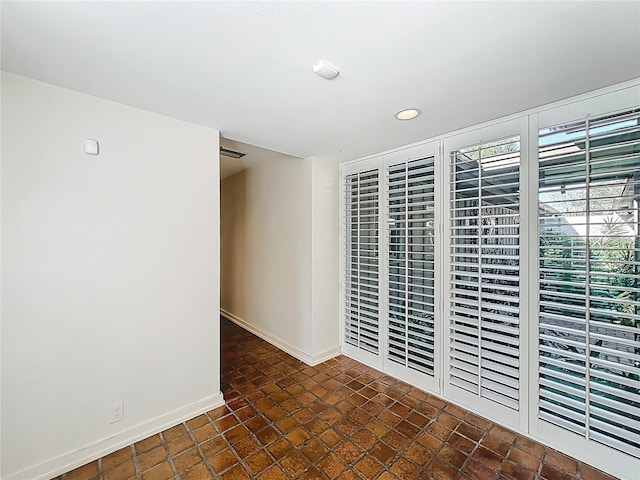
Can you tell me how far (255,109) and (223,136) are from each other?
2.26 feet

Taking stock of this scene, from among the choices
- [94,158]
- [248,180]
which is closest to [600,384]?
[94,158]

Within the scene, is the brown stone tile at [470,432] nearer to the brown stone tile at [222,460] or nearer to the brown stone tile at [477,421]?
the brown stone tile at [477,421]

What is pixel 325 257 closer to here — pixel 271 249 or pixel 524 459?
pixel 271 249

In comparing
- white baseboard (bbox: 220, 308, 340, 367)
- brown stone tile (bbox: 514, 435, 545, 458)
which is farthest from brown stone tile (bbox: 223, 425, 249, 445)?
brown stone tile (bbox: 514, 435, 545, 458)

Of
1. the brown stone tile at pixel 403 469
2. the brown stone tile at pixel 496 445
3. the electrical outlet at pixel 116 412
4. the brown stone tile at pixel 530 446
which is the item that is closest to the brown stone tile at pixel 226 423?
the electrical outlet at pixel 116 412

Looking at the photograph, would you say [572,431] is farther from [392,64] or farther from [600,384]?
[392,64]

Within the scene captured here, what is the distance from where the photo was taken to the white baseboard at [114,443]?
1706mm

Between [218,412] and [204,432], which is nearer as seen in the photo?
[204,432]

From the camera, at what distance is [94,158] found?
189cm

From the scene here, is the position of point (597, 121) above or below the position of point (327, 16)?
below

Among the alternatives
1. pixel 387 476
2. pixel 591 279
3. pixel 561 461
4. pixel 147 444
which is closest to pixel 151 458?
pixel 147 444

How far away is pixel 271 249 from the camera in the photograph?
3830mm

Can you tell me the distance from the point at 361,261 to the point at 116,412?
2551 mm

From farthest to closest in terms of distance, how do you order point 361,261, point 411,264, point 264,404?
point 361,261, point 411,264, point 264,404
